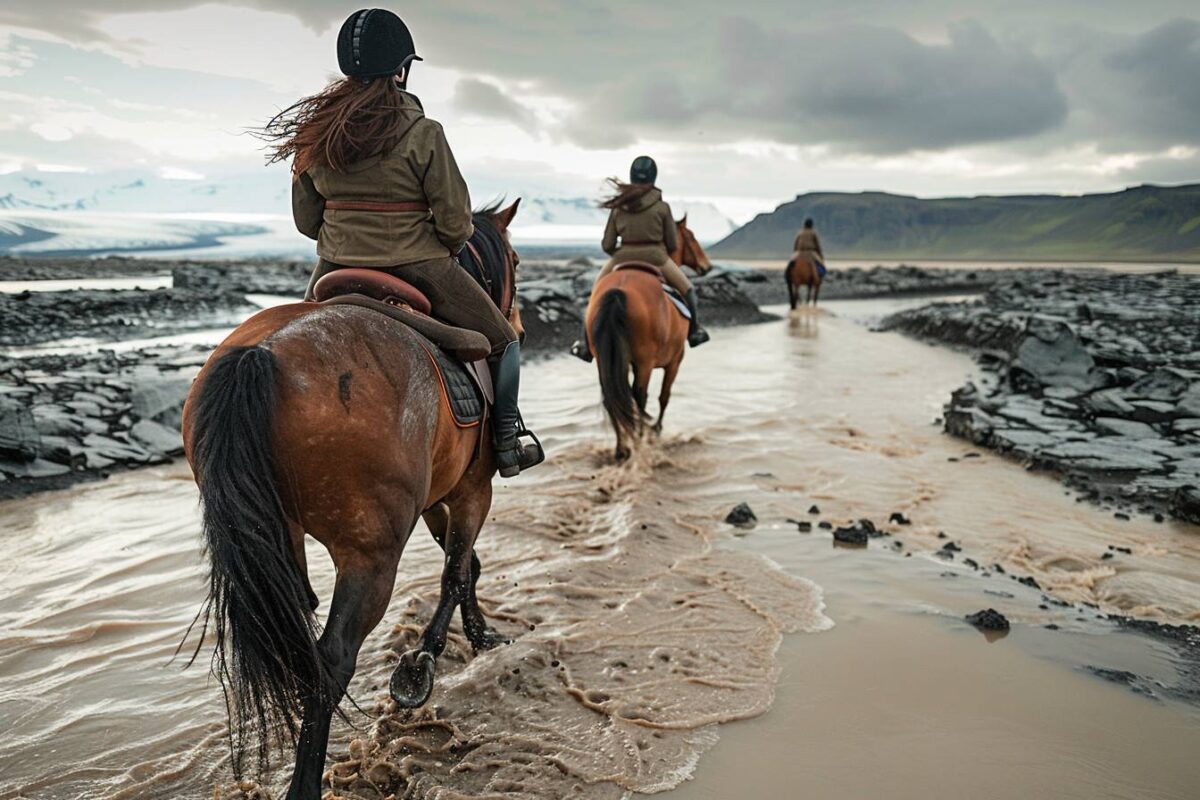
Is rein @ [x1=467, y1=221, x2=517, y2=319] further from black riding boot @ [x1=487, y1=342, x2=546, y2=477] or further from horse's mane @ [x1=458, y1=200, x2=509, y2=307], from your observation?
black riding boot @ [x1=487, y1=342, x2=546, y2=477]

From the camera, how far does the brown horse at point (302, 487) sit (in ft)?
7.96

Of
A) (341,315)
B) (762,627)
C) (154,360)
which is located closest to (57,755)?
(341,315)

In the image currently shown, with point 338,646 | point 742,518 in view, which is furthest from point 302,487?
point 742,518

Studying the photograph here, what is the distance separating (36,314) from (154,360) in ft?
25.6

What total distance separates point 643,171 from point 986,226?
191 metres

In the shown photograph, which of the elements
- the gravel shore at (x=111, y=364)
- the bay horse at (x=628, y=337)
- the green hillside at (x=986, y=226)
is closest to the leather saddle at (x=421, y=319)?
the bay horse at (x=628, y=337)

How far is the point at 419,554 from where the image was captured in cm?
578

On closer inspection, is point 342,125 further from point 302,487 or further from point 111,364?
point 111,364

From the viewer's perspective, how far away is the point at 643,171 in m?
8.30

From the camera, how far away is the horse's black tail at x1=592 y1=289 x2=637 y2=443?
768 cm

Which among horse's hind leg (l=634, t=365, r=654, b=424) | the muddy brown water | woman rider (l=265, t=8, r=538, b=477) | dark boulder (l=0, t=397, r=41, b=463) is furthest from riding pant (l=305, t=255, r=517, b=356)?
dark boulder (l=0, t=397, r=41, b=463)

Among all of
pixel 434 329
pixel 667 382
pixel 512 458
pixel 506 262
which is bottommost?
pixel 667 382

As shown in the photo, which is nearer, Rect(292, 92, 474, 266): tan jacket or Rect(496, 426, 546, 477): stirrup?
Rect(292, 92, 474, 266): tan jacket

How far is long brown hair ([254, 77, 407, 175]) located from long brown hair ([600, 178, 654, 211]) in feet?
17.0
